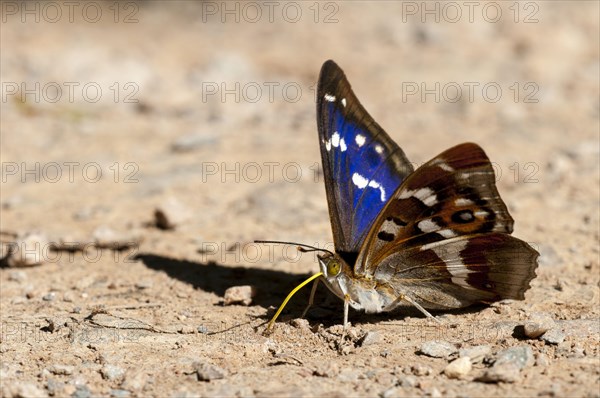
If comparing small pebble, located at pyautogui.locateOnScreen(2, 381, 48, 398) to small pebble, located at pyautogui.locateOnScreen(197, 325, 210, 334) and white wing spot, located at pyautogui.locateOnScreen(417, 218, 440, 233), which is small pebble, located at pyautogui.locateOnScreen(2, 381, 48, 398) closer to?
small pebble, located at pyautogui.locateOnScreen(197, 325, 210, 334)

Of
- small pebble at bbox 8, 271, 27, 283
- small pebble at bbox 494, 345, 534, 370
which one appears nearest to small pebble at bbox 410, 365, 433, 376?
small pebble at bbox 494, 345, 534, 370

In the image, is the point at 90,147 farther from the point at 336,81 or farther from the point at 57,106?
the point at 336,81

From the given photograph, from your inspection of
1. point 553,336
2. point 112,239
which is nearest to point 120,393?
point 553,336

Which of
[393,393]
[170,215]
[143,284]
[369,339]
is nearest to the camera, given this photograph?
[393,393]

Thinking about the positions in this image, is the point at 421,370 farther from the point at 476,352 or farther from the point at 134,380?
the point at 134,380

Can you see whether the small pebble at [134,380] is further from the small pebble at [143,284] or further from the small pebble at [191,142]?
the small pebble at [191,142]

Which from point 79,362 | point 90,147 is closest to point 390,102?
point 90,147

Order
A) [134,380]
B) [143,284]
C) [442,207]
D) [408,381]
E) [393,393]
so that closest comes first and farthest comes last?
1. [393,393]
2. [408,381]
3. [134,380]
4. [442,207]
5. [143,284]
